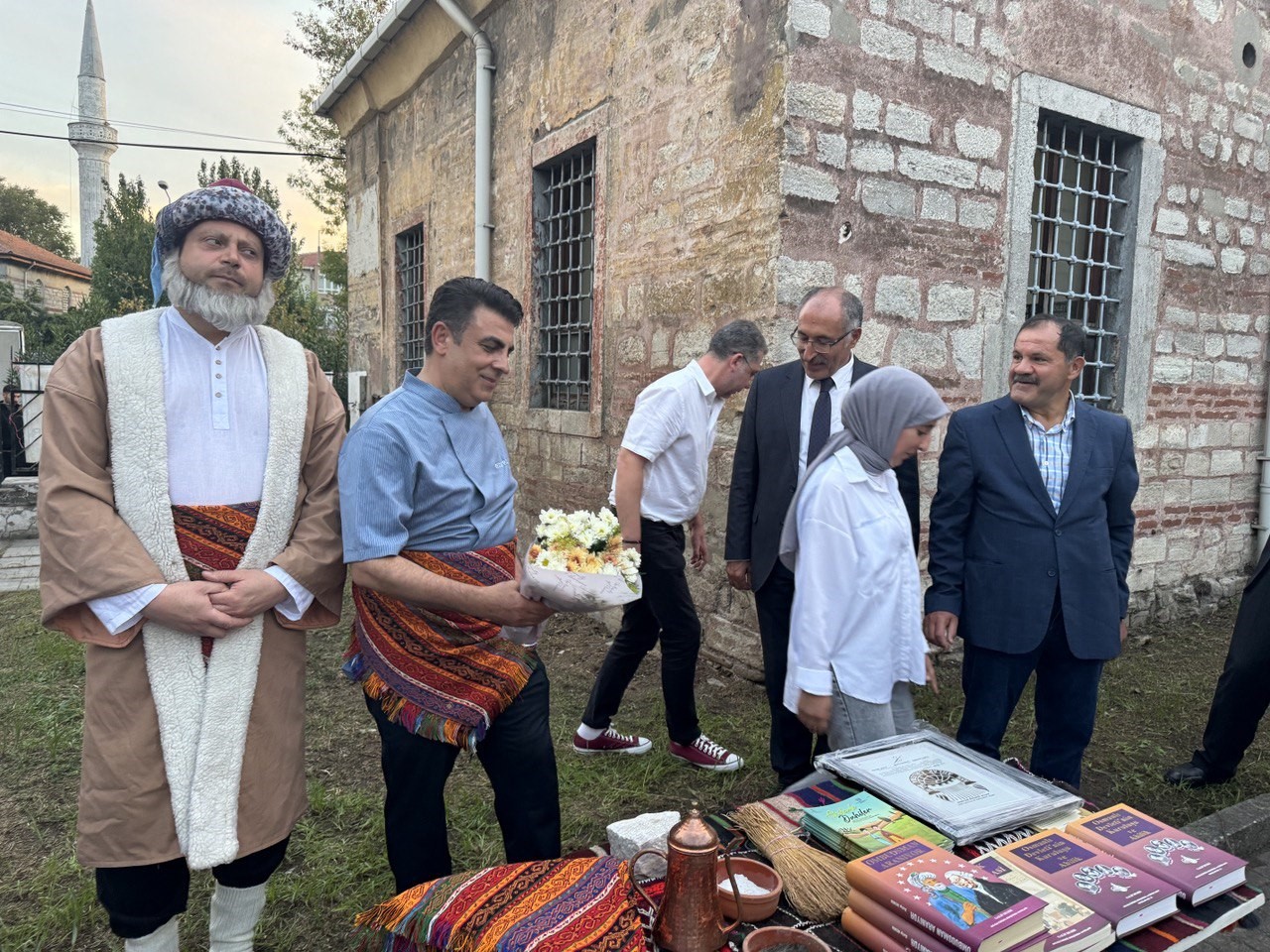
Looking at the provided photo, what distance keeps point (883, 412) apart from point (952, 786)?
105 centimetres

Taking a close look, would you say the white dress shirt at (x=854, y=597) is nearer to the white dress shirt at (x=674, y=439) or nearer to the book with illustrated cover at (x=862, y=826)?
the book with illustrated cover at (x=862, y=826)

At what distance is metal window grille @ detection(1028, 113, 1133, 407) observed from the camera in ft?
17.8

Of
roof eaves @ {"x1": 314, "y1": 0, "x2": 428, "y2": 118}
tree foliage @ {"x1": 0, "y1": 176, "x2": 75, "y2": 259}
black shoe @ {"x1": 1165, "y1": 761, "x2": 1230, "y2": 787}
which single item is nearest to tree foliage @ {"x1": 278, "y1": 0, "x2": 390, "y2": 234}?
roof eaves @ {"x1": 314, "y1": 0, "x2": 428, "y2": 118}

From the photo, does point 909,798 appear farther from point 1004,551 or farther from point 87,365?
point 87,365

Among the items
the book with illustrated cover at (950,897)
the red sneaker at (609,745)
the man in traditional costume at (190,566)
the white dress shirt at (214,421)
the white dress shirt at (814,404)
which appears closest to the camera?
the book with illustrated cover at (950,897)

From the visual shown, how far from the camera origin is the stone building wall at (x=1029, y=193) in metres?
4.36

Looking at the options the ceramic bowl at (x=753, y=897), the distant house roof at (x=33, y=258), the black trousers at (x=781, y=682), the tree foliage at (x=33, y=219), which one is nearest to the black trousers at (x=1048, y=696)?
the black trousers at (x=781, y=682)

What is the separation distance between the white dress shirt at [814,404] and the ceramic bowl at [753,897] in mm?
1882

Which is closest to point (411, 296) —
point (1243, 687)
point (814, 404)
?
point (814, 404)

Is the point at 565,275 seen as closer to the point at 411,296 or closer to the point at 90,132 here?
the point at 411,296

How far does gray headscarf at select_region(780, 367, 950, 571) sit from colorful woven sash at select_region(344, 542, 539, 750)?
44.2 inches

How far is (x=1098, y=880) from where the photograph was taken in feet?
5.05

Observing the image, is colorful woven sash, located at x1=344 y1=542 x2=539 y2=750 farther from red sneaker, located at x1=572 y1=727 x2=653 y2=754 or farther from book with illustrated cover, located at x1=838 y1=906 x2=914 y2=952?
red sneaker, located at x1=572 y1=727 x2=653 y2=754

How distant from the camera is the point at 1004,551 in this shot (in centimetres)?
296
